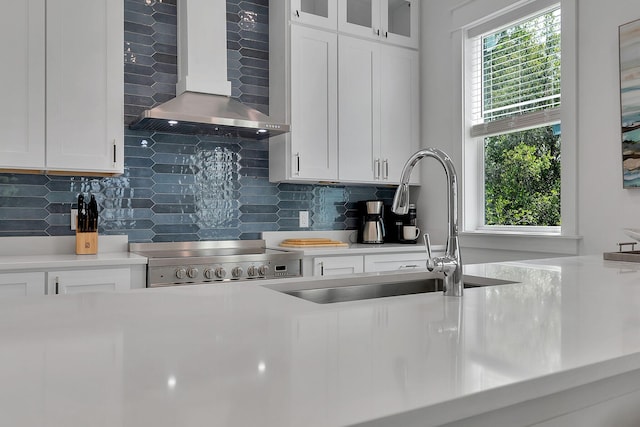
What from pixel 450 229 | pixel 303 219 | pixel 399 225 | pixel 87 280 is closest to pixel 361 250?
pixel 303 219

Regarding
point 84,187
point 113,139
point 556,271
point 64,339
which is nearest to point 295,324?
point 64,339

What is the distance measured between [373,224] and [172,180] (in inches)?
60.6

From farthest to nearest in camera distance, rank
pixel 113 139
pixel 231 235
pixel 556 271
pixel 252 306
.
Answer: pixel 231 235
pixel 113 139
pixel 556 271
pixel 252 306

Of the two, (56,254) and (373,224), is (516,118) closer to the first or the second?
(373,224)

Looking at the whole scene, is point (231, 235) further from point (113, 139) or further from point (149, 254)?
point (113, 139)

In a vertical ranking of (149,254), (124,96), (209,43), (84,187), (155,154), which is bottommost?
(149,254)

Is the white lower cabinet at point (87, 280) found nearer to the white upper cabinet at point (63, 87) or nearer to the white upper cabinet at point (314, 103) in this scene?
the white upper cabinet at point (63, 87)

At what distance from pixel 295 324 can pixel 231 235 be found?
8.86 feet

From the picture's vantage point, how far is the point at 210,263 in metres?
2.91

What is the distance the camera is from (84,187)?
3184 millimetres

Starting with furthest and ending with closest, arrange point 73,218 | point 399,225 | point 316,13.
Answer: point 399,225
point 316,13
point 73,218

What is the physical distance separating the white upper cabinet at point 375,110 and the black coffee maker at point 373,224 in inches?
7.7

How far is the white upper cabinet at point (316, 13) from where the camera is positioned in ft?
11.7

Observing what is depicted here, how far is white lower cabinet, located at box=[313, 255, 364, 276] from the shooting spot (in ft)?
10.8
